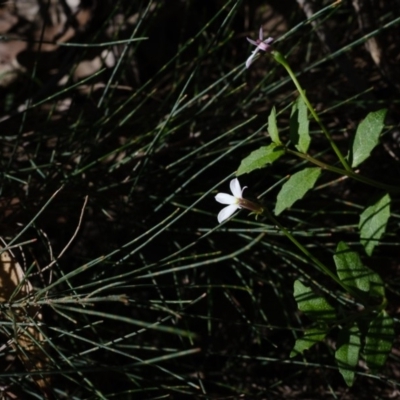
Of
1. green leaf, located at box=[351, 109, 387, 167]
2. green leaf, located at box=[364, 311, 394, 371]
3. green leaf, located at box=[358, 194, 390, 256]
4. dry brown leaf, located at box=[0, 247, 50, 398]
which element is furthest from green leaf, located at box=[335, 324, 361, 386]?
dry brown leaf, located at box=[0, 247, 50, 398]

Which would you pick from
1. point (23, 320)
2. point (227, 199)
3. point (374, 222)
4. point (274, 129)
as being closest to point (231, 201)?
point (227, 199)

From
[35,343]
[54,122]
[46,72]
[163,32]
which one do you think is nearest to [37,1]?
[46,72]

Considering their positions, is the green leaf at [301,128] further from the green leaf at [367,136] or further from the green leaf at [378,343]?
the green leaf at [378,343]

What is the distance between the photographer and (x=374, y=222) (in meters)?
1.06

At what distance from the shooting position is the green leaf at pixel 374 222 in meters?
1.05

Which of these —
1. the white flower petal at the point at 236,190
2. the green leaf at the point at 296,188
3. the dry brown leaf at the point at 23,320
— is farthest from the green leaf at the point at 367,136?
the dry brown leaf at the point at 23,320

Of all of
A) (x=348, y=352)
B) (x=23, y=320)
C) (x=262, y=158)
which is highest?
(x=262, y=158)

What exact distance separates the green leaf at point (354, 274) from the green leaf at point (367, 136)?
0.41ft

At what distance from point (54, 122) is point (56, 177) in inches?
10.7

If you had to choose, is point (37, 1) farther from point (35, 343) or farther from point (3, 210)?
point (35, 343)

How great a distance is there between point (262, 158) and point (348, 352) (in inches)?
11.4

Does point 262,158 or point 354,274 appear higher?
point 262,158

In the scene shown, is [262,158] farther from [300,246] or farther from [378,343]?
[378,343]

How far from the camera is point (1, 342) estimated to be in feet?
4.50
